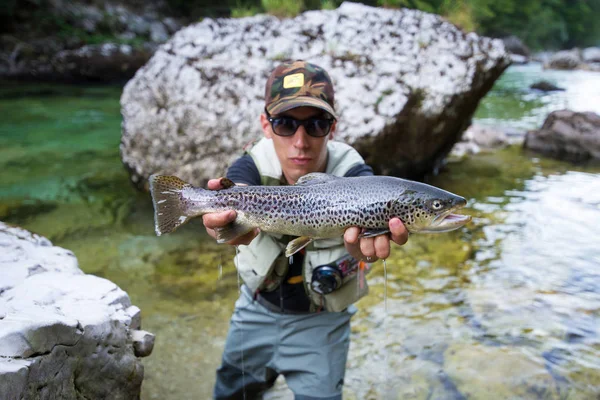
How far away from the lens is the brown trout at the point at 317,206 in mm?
2488

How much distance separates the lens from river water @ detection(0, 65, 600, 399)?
4.34 meters

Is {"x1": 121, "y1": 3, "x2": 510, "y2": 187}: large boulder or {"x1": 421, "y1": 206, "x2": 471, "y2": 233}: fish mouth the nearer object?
Answer: {"x1": 421, "y1": 206, "x2": 471, "y2": 233}: fish mouth

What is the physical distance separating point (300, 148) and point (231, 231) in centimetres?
79

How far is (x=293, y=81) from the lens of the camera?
3.29 meters

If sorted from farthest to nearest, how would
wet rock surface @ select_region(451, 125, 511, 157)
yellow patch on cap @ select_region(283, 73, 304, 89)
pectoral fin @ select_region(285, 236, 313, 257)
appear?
wet rock surface @ select_region(451, 125, 511, 157) → yellow patch on cap @ select_region(283, 73, 304, 89) → pectoral fin @ select_region(285, 236, 313, 257)

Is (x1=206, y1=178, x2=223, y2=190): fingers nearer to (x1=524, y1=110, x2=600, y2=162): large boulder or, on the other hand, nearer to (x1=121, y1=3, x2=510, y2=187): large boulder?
(x1=121, y1=3, x2=510, y2=187): large boulder

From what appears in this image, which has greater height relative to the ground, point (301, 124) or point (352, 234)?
point (301, 124)

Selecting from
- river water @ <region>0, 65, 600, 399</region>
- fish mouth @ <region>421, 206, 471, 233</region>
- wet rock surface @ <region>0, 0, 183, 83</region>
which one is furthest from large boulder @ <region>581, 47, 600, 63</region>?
fish mouth @ <region>421, 206, 471, 233</region>

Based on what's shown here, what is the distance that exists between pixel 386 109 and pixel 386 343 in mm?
3983

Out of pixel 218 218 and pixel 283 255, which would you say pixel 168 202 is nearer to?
pixel 218 218

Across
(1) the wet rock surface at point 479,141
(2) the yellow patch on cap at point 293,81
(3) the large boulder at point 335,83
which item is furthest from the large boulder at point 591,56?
(2) the yellow patch on cap at point 293,81

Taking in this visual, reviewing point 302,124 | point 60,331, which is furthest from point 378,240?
point 60,331

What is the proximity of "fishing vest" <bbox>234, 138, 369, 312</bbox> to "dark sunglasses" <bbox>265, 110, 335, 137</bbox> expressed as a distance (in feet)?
0.95

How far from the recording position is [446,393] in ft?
13.5
